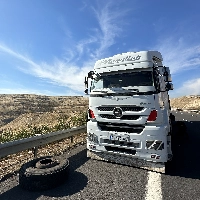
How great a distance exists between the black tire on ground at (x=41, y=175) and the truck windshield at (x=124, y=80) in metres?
2.69

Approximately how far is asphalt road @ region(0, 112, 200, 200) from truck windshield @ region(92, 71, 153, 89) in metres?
2.23

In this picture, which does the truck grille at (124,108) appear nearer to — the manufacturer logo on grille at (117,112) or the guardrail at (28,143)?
the manufacturer logo on grille at (117,112)

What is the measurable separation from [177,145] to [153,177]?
4.16 m

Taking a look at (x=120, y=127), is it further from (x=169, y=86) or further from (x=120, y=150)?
(x=169, y=86)

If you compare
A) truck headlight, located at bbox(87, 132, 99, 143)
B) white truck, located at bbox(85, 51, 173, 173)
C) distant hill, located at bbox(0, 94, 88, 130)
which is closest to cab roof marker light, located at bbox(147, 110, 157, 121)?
white truck, located at bbox(85, 51, 173, 173)

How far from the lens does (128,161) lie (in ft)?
18.5

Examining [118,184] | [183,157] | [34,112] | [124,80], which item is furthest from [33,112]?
[118,184]

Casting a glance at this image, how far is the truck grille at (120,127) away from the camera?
5469mm

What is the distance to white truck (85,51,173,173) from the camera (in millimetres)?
5268

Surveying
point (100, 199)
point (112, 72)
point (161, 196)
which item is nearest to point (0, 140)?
point (112, 72)

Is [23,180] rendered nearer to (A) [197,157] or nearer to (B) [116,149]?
(B) [116,149]

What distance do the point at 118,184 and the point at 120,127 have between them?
1588 millimetres

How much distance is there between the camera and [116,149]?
5.74 metres

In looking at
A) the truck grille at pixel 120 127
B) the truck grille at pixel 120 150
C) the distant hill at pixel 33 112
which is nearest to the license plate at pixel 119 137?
the truck grille at pixel 120 127
